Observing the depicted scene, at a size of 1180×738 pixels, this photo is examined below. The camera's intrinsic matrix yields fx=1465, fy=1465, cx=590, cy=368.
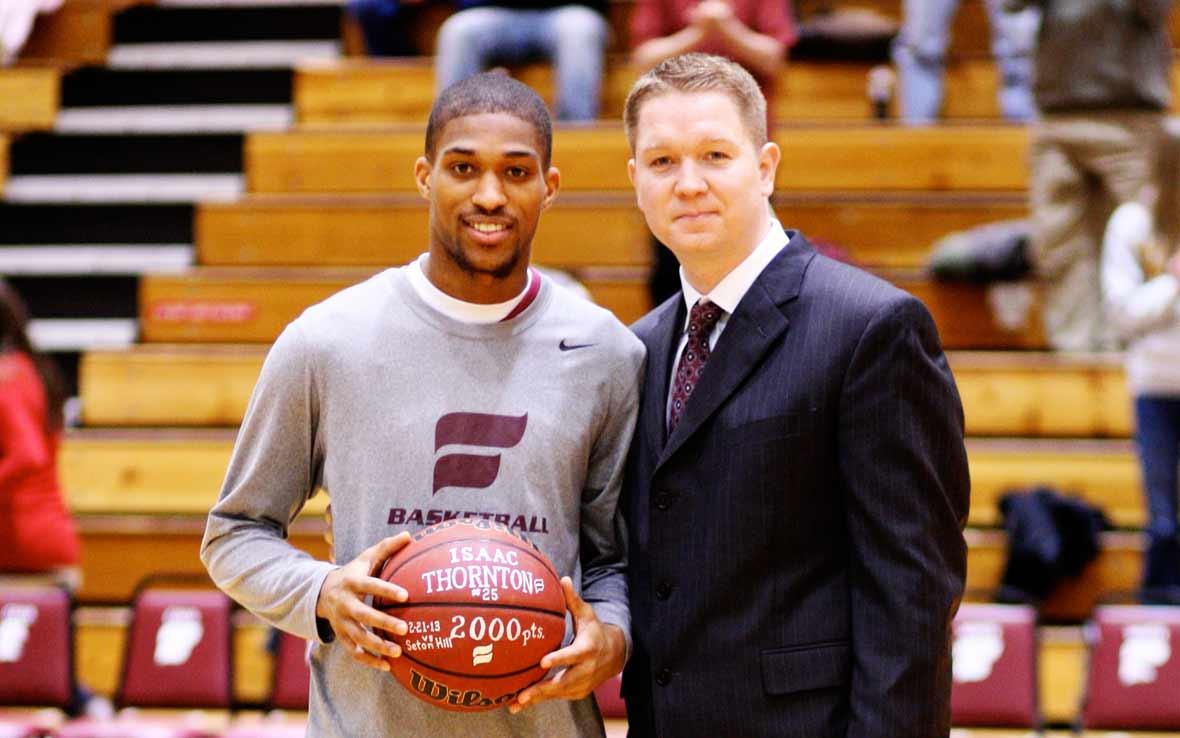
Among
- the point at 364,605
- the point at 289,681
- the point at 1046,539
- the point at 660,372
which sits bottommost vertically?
the point at 289,681

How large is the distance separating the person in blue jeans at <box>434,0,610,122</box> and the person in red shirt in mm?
2051

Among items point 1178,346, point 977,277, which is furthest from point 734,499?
point 977,277

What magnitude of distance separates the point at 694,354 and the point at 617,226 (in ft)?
12.7

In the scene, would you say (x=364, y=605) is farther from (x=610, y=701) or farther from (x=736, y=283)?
(x=610, y=701)

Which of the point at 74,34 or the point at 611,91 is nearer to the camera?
the point at 611,91

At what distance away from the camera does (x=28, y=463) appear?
16.0 ft

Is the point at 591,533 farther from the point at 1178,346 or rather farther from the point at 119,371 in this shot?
the point at 119,371

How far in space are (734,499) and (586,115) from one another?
14.4ft

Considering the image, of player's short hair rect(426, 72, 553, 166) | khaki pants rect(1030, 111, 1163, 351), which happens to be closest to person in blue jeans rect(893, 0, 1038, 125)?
khaki pants rect(1030, 111, 1163, 351)

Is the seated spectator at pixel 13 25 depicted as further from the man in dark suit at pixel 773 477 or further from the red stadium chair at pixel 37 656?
the man in dark suit at pixel 773 477

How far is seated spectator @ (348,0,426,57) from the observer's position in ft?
23.5

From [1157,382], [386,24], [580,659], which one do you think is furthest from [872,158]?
[580,659]

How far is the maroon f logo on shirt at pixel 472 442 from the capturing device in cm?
218

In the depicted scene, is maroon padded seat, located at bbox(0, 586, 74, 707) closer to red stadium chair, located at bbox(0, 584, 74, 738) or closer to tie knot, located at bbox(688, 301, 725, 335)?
red stadium chair, located at bbox(0, 584, 74, 738)
